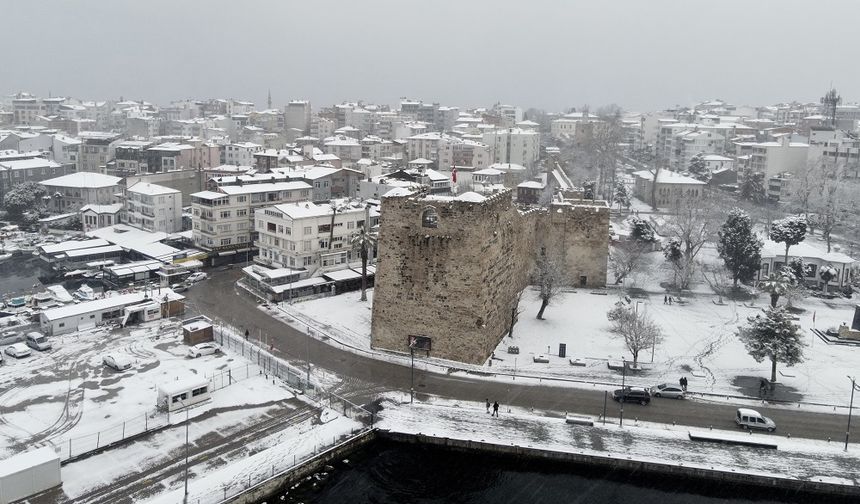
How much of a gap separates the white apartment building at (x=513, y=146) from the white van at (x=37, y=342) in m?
65.2

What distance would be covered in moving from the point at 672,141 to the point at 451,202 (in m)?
75.2

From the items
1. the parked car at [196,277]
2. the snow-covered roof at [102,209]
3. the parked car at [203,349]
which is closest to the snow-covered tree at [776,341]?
the parked car at [203,349]

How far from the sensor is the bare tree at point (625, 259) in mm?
41812

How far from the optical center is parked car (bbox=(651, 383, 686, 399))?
26484mm

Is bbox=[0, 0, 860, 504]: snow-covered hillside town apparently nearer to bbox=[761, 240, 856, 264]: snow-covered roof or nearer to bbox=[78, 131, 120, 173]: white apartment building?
bbox=[761, 240, 856, 264]: snow-covered roof

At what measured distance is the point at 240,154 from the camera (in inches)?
3337

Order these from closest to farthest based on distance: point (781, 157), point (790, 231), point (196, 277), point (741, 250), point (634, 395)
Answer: point (634, 395), point (741, 250), point (790, 231), point (196, 277), point (781, 157)

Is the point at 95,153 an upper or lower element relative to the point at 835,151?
lower

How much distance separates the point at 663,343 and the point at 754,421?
8.34m

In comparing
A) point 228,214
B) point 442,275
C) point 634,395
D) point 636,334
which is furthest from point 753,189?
point 442,275

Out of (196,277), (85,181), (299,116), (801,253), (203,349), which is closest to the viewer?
(203,349)

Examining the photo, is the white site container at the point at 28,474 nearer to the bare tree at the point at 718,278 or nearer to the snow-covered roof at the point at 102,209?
the bare tree at the point at 718,278

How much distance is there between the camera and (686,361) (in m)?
30.3

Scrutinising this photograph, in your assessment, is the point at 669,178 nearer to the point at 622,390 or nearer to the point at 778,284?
the point at 778,284
